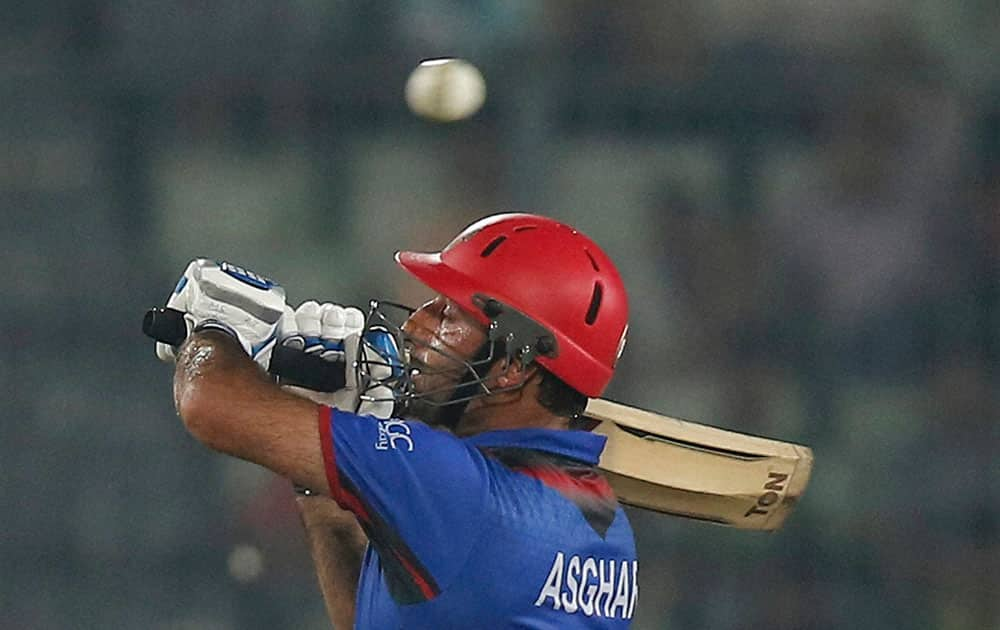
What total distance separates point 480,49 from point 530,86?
0.53 ft

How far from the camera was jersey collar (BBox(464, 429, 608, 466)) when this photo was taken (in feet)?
6.65

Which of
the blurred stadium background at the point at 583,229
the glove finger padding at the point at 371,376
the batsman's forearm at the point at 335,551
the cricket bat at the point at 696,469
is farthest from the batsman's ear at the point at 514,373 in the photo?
the blurred stadium background at the point at 583,229

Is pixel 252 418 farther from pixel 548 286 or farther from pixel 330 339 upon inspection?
pixel 548 286

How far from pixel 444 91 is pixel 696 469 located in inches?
60.3

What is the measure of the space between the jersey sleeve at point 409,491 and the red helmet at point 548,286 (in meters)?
0.27

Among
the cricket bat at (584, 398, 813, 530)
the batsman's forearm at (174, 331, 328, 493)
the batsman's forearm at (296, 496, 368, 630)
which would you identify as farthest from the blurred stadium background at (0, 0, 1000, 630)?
the batsman's forearm at (174, 331, 328, 493)

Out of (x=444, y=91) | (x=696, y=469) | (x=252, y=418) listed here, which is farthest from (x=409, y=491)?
(x=444, y=91)

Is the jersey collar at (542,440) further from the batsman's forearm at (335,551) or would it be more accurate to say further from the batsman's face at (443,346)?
the batsman's forearm at (335,551)

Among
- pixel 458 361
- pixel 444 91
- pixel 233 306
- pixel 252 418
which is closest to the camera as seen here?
pixel 252 418

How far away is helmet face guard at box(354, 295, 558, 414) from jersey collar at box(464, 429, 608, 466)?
0.20 feet

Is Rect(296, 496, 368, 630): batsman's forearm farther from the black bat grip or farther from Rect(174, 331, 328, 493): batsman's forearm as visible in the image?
Rect(174, 331, 328, 493): batsman's forearm

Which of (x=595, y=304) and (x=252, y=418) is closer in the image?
(x=252, y=418)

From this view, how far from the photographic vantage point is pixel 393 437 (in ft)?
6.07

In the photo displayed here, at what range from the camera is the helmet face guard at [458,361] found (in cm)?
205
